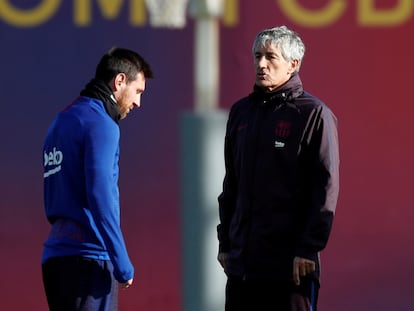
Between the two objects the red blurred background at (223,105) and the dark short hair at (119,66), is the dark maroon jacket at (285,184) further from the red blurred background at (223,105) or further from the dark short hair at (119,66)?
the red blurred background at (223,105)

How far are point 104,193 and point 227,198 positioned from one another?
559mm

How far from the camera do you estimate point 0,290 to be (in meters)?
6.87

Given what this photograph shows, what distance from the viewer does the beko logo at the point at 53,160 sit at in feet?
15.1

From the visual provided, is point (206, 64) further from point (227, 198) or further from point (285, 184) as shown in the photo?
point (227, 198)

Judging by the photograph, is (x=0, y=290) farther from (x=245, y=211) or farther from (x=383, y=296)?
(x=245, y=211)

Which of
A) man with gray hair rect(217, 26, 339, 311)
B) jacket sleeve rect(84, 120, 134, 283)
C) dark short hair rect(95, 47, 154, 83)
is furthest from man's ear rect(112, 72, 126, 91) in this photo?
man with gray hair rect(217, 26, 339, 311)

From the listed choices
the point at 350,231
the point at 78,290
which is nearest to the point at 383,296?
the point at 350,231

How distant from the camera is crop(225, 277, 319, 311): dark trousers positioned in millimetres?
4543

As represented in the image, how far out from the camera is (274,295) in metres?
4.57

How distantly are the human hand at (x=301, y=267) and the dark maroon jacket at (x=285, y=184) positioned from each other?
3 cm

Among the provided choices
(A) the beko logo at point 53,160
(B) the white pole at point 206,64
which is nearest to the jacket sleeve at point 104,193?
(A) the beko logo at point 53,160

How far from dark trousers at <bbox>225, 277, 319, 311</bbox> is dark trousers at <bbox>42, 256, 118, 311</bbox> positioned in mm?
528

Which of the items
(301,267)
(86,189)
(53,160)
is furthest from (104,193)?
(301,267)

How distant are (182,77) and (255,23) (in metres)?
0.53
